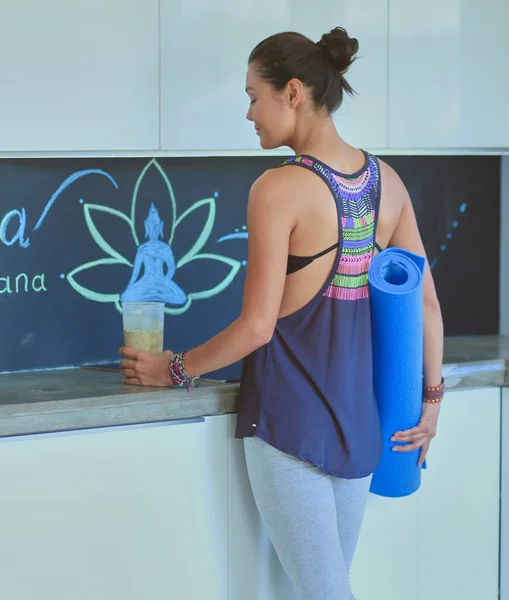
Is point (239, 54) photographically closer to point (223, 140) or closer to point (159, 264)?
point (223, 140)

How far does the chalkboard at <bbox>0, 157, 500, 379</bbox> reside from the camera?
2.71 meters

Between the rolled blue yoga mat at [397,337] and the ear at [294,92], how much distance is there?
0.35 metres

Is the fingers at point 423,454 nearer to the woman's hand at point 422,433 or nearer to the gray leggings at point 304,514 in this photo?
the woman's hand at point 422,433

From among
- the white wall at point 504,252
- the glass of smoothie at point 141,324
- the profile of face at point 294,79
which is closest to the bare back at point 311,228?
the profile of face at point 294,79

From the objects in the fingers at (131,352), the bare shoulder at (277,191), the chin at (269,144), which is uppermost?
the chin at (269,144)

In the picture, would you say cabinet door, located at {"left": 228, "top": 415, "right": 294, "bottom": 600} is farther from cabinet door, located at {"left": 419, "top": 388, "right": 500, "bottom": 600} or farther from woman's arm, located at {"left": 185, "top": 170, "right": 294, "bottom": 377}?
cabinet door, located at {"left": 419, "top": 388, "right": 500, "bottom": 600}

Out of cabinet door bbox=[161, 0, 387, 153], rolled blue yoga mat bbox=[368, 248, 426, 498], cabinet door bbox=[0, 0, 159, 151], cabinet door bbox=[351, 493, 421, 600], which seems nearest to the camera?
rolled blue yoga mat bbox=[368, 248, 426, 498]

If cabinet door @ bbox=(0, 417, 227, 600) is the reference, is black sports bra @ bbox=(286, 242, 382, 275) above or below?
above

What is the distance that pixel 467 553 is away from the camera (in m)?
2.73

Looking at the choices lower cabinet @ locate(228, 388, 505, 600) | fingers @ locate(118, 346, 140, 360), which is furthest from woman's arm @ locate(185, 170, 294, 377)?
lower cabinet @ locate(228, 388, 505, 600)

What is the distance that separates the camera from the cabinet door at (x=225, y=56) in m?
2.44

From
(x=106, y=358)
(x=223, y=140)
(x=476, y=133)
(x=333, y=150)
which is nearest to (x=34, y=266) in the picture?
(x=106, y=358)

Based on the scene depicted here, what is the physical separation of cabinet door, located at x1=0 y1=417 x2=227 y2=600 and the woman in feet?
0.54

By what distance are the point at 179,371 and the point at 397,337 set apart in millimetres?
451
